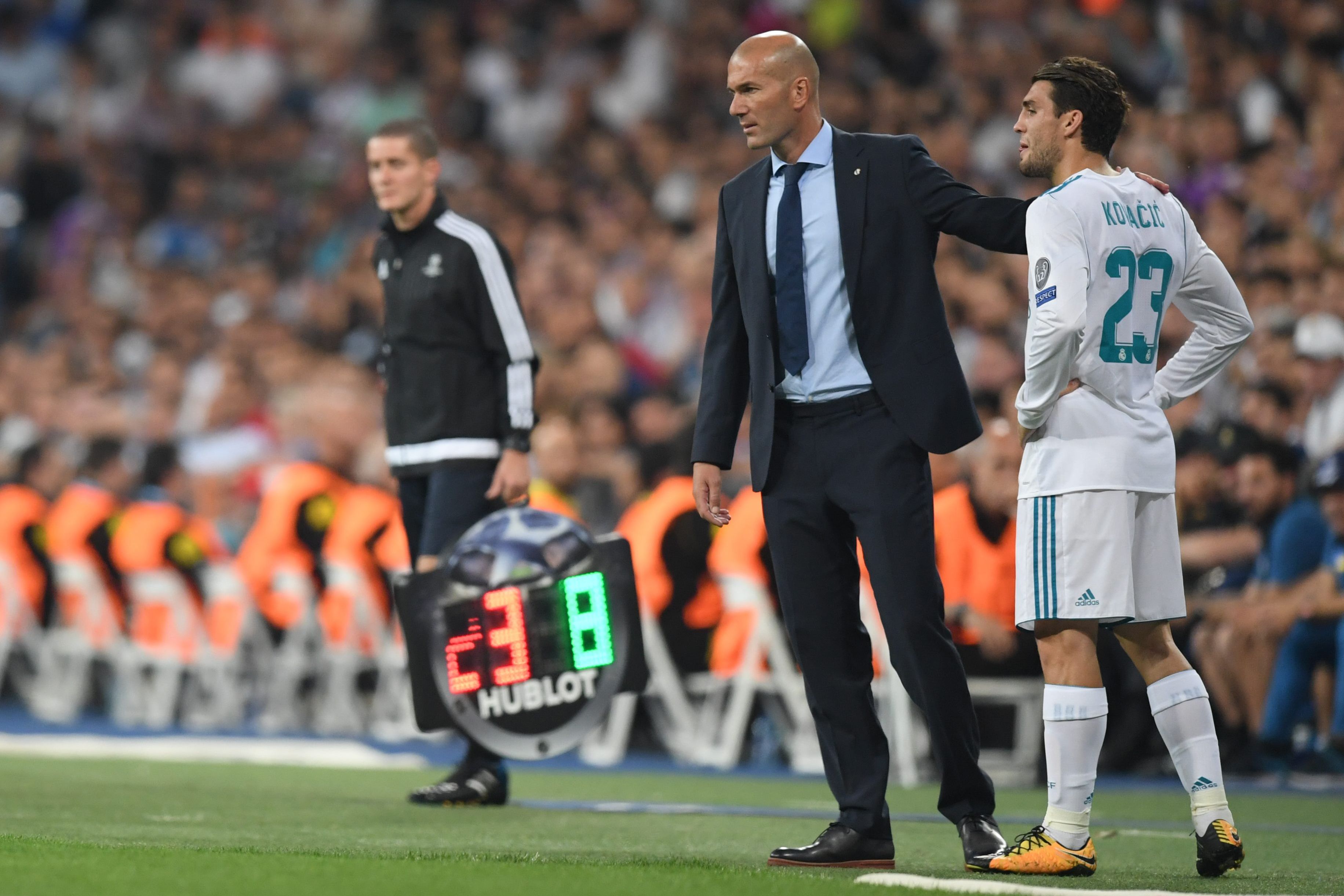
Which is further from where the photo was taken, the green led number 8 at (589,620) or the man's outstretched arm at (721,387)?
the green led number 8 at (589,620)

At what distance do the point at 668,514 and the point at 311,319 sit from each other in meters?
7.18

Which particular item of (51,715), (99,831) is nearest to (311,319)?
(51,715)

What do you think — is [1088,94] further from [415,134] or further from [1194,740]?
[415,134]

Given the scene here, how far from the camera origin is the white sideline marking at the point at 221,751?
407 inches

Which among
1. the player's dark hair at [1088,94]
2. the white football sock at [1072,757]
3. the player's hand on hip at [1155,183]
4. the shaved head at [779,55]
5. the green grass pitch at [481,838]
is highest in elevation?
the shaved head at [779,55]

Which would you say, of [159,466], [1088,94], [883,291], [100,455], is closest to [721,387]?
[883,291]

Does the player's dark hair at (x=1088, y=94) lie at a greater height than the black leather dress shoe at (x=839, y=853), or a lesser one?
greater

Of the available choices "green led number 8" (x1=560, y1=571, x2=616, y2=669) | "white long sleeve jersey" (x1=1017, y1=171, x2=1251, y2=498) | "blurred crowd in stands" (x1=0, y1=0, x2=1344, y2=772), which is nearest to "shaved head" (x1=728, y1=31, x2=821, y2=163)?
"white long sleeve jersey" (x1=1017, y1=171, x2=1251, y2=498)

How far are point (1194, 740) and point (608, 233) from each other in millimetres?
11239

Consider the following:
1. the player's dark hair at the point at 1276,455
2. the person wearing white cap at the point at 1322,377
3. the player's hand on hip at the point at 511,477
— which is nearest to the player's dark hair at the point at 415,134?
the player's hand on hip at the point at 511,477

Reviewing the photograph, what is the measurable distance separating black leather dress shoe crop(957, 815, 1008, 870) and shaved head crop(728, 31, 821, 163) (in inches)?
82.1

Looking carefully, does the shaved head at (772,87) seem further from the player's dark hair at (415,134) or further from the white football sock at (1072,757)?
the player's dark hair at (415,134)

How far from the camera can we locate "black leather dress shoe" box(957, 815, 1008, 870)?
5.38m

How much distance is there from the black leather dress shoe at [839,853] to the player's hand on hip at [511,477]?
237cm
